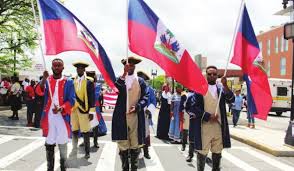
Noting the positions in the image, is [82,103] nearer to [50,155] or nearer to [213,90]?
[50,155]

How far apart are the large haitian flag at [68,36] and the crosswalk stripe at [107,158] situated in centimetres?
228

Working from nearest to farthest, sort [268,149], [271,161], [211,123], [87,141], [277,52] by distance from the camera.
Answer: [211,123] → [87,141] → [271,161] → [268,149] → [277,52]

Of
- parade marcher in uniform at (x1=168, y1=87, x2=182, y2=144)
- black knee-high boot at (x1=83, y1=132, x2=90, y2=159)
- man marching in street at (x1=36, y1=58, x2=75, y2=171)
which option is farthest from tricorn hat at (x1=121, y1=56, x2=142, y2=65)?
parade marcher in uniform at (x1=168, y1=87, x2=182, y2=144)

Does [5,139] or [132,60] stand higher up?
[132,60]

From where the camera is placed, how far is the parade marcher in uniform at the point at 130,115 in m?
6.86

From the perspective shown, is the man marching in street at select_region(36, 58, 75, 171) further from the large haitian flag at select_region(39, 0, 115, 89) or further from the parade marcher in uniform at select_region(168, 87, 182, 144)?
the parade marcher in uniform at select_region(168, 87, 182, 144)

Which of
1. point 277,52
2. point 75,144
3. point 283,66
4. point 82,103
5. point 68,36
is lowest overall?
point 75,144

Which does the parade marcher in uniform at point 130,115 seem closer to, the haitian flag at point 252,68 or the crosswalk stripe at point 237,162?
the haitian flag at point 252,68

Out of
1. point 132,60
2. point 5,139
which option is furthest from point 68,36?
point 5,139

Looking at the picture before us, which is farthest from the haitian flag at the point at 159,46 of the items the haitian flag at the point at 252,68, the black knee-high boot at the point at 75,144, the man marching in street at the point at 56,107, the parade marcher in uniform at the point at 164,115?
the parade marcher in uniform at the point at 164,115

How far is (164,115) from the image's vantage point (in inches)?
527

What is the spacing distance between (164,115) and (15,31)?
56.5 ft

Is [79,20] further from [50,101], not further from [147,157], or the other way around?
[147,157]

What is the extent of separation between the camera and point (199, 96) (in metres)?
6.78
